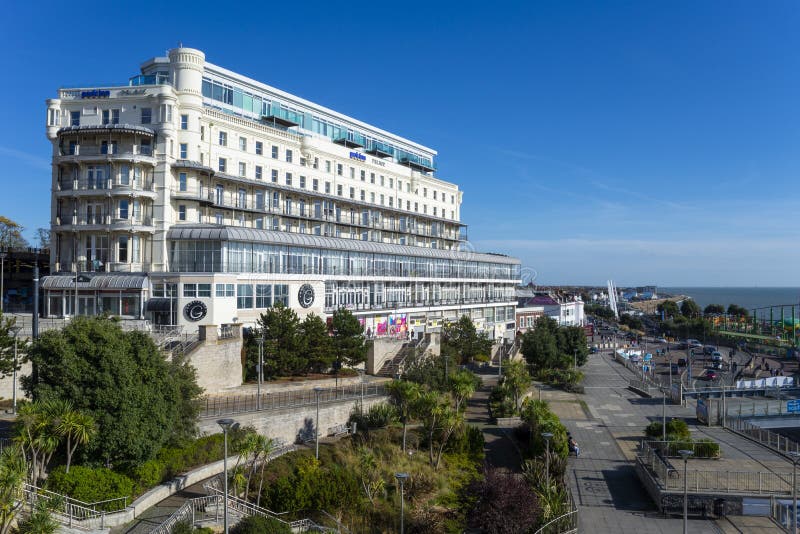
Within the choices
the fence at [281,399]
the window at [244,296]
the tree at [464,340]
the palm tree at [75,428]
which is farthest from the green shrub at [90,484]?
the tree at [464,340]

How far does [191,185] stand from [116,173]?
5736 millimetres

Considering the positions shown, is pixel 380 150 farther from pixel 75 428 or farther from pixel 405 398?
pixel 75 428

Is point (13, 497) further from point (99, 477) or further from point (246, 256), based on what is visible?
A: point (246, 256)

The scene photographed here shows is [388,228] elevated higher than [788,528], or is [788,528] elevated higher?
[388,228]

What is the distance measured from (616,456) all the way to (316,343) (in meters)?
21.6

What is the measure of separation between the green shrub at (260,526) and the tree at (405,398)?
13.1 metres

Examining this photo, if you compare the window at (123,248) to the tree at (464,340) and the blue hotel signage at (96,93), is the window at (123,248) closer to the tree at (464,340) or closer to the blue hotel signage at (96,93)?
the blue hotel signage at (96,93)

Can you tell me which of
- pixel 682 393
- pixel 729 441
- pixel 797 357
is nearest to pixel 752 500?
pixel 729 441

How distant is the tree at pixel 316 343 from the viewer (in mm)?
42062

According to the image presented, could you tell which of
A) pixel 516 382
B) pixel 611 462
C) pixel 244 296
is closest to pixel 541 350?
pixel 516 382

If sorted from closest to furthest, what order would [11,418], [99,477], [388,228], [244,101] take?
[99,477] < [11,418] < [244,101] < [388,228]

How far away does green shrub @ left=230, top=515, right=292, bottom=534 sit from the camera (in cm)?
2157

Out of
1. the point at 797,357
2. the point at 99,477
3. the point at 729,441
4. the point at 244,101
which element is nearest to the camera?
the point at 99,477

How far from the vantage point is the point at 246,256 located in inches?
1844
